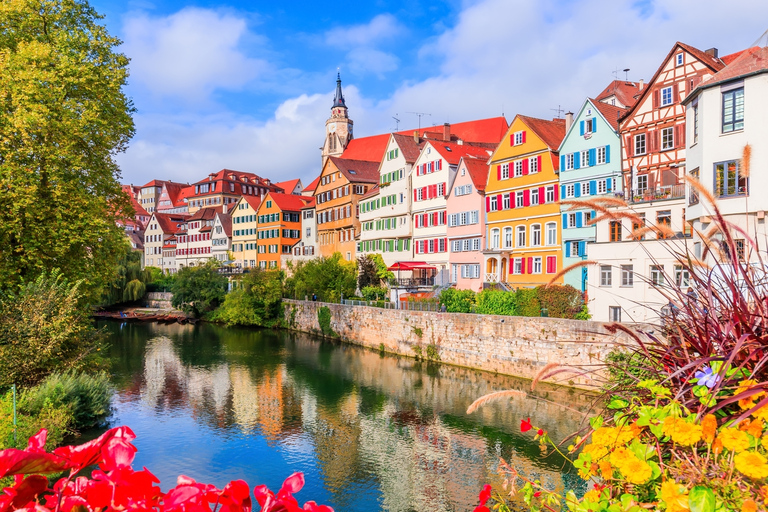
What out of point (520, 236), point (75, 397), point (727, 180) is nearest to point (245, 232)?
point (520, 236)

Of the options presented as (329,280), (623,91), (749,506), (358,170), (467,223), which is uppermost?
(623,91)

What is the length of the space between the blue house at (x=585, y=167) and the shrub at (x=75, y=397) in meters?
20.6

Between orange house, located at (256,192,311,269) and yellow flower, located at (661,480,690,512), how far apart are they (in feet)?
192

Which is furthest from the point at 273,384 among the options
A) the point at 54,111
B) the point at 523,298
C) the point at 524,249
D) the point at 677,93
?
the point at 677,93

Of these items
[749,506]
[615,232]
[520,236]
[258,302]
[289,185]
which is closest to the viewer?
[749,506]

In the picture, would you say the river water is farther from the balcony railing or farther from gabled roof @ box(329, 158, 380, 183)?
gabled roof @ box(329, 158, 380, 183)

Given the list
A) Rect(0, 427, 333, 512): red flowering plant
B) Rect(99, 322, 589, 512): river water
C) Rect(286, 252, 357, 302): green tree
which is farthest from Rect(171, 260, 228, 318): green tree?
Rect(0, 427, 333, 512): red flowering plant

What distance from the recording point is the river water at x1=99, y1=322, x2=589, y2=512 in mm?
13383

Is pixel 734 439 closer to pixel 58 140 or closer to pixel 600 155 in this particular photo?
pixel 58 140

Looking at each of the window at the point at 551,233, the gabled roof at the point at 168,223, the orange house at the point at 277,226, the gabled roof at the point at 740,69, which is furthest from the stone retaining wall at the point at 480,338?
the gabled roof at the point at 168,223

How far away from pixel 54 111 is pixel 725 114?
64.7ft

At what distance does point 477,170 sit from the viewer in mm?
36281

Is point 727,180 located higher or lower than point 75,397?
higher

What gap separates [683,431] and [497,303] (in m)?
24.9
